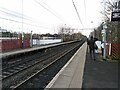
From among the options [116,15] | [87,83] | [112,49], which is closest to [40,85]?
[87,83]

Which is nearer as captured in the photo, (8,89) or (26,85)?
(8,89)

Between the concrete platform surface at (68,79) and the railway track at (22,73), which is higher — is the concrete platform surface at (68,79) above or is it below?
above

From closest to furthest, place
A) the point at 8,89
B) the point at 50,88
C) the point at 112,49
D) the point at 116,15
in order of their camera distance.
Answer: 1. the point at 50,88
2. the point at 8,89
3. the point at 116,15
4. the point at 112,49

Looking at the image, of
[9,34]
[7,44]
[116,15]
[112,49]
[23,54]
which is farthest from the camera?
[9,34]

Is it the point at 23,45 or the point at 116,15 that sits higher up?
the point at 116,15

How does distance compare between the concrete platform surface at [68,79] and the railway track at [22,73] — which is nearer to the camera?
the concrete platform surface at [68,79]

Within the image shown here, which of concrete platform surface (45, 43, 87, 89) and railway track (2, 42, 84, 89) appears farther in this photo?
railway track (2, 42, 84, 89)

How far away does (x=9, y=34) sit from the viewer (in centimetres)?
4100

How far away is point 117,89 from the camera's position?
772 centimetres

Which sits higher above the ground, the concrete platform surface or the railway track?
the concrete platform surface

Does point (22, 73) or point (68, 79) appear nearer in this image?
point (68, 79)

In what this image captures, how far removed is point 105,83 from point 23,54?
68.1 feet

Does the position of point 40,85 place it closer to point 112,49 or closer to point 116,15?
point 116,15

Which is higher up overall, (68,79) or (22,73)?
(68,79)
